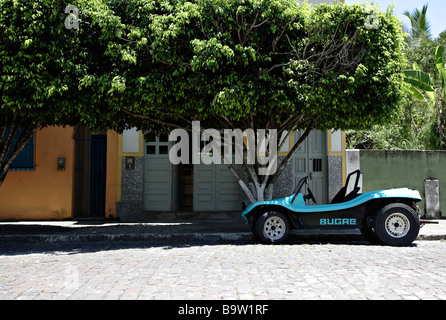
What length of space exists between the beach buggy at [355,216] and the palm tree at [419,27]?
16457mm

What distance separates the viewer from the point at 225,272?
560cm

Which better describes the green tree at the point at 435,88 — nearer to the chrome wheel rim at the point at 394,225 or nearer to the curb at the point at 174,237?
the curb at the point at 174,237

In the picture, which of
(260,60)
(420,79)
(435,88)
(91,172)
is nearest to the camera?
(260,60)

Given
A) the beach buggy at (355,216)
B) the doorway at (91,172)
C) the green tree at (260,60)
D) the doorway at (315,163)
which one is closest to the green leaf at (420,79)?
the doorway at (315,163)

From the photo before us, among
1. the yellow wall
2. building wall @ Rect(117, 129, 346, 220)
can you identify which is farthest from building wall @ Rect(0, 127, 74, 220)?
building wall @ Rect(117, 129, 346, 220)

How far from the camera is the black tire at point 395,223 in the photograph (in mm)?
7984

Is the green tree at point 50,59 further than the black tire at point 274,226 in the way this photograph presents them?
No

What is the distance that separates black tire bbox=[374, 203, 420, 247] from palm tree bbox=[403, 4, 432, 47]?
1664 centimetres

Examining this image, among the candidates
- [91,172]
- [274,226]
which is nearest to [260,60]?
[274,226]

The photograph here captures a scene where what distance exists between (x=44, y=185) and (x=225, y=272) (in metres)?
9.11

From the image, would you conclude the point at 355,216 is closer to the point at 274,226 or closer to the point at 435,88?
the point at 274,226

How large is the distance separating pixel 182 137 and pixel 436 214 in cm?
793
